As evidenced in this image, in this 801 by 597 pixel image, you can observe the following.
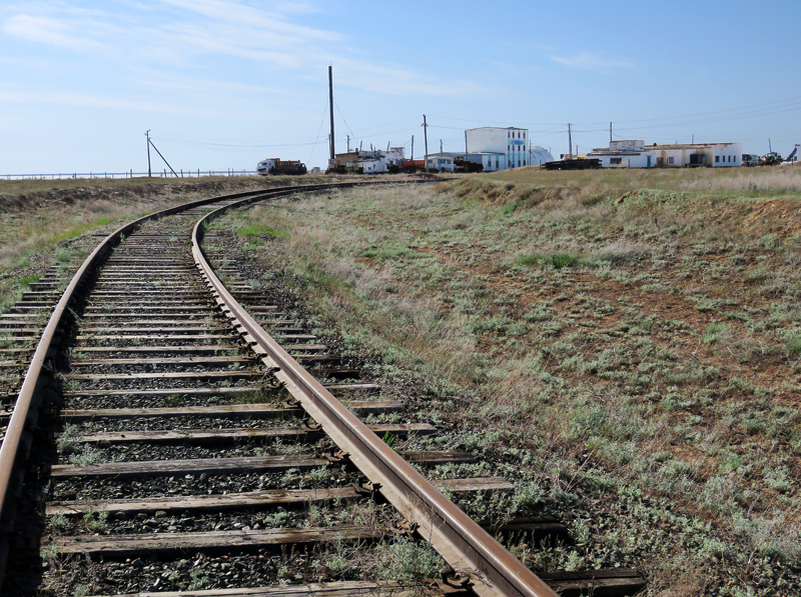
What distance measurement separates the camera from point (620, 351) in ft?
32.3

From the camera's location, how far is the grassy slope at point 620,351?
13.8ft

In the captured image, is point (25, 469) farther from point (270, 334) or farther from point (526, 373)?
point (526, 373)

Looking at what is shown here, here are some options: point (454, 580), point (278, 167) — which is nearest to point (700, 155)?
point (278, 167)

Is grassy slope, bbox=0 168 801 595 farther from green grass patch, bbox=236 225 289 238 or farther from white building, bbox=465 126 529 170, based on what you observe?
white building, bbox=465 126 529 170

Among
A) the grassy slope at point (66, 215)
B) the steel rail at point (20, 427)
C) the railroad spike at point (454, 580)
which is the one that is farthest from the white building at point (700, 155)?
the railroad spike at point (454, 580)

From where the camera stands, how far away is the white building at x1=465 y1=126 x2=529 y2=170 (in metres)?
110

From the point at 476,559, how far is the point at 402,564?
351mm

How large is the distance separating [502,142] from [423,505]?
11073 centimetres

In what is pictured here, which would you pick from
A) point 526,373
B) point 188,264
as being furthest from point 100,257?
point 526,373

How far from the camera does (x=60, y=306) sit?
326 inches

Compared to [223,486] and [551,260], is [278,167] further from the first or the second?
[223,486]

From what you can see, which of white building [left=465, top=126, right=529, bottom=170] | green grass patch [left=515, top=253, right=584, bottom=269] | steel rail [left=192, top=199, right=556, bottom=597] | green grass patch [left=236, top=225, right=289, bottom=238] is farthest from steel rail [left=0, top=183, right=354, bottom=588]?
white building [left=465, top=126, right=529, bottom=170]

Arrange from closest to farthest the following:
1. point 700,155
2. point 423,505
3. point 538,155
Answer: point 423,505, point 700,155, point 538,155

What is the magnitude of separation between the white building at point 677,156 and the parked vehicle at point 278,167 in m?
30.7
